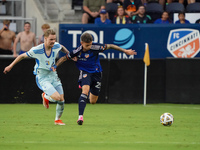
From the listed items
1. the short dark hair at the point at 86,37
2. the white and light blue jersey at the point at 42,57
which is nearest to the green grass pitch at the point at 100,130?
the white and light blue jersey at the point at 42,57

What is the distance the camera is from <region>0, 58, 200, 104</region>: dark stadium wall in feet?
55.7

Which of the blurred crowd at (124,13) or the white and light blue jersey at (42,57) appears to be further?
the blurred crowd at (124,13)

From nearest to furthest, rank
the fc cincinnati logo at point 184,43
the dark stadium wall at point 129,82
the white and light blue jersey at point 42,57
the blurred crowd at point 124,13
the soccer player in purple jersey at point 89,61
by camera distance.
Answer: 1. the white and light blue jersey at point 42,57
2. the soccer player in purple jersey at point 89,61
3. the dark stadium wall at point 129,82
4. the blurred crowd at point 124,13
5. the fc cincinnati logo at point 184,43

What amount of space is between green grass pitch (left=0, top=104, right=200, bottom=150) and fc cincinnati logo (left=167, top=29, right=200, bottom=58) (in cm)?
406

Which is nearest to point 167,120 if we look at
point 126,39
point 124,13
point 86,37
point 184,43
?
point 86,37

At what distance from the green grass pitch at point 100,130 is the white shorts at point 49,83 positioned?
2.41 ft

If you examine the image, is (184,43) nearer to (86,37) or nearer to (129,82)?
(129,82)

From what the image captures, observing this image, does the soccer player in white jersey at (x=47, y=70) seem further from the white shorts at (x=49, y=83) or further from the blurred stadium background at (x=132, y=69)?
the blurred stadium background at (x=132, y=69)

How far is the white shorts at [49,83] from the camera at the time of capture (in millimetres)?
10359

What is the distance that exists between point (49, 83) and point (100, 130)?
5.32 ft

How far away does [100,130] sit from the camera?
9.64 meters

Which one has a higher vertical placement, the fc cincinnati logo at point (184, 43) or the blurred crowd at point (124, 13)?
the blurred crowd at point (124, 13)

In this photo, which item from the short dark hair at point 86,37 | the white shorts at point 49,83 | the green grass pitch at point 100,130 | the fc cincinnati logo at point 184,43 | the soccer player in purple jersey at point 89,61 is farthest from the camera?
the fc cincinnati logo at point 184,43

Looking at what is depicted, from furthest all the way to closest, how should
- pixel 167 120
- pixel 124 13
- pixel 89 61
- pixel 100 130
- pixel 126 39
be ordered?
pixel 124 13, pixel 126 39, pixel 89 61, pixel 167 120, pixel 100 130
